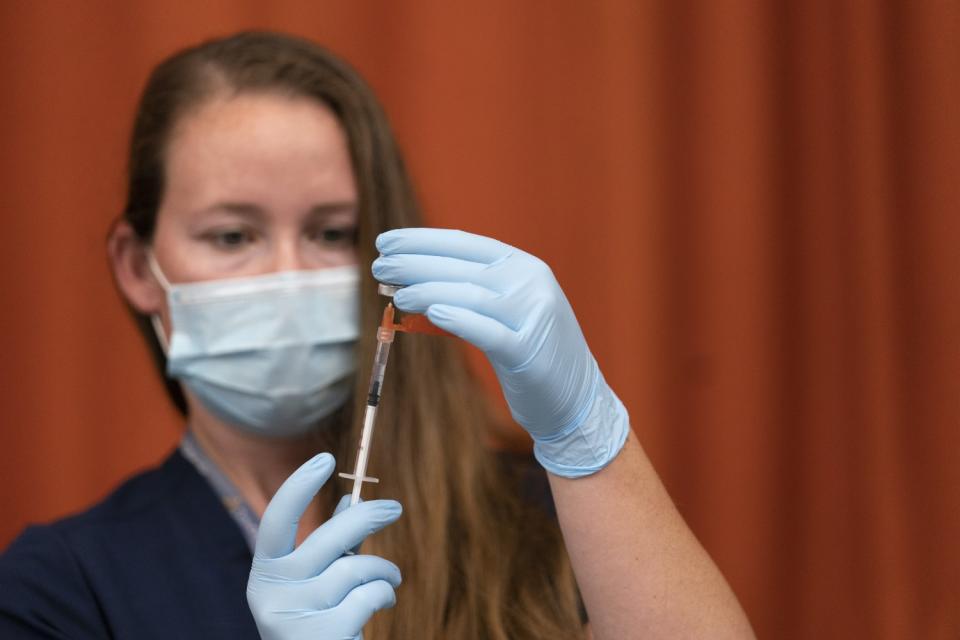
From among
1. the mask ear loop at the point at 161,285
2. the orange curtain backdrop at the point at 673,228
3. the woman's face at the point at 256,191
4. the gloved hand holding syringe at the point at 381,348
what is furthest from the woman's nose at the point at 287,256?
the orange curtain backdrop at the point at 673,228

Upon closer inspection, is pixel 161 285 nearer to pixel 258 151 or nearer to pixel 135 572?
pixel 258 151

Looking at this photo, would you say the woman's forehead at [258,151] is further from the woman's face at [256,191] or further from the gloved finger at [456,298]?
the gloved finger at [456,298]

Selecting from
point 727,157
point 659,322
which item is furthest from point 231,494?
point 727,157

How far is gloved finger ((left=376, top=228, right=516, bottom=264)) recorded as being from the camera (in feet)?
2.88

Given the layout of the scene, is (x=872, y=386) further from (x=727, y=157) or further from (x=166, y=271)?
(x=166, y=271)

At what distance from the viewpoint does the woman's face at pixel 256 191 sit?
1.10 m

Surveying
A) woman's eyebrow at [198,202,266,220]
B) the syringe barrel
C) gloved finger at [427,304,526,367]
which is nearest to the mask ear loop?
woman's eyebrow at [198,202,266,220]

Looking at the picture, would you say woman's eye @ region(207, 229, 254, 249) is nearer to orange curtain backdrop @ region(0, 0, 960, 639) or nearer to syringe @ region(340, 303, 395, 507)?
syringe @ region(340, 303, 395, 507)

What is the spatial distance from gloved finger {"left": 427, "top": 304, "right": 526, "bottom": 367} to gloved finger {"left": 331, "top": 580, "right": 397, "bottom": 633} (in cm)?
24

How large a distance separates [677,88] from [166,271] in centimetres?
→ 91

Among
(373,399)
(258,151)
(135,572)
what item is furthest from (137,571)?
(258,151)

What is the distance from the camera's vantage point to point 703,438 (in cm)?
166

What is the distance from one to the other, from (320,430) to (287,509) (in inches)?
13.9

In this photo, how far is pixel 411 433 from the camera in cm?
119
